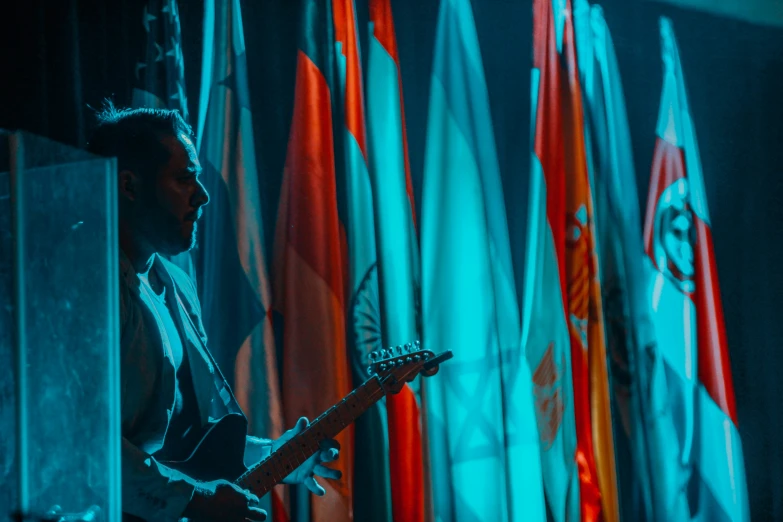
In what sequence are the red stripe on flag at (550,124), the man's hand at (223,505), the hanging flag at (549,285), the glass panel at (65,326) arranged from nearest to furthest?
the glass panel at (65,326), the man's hand at (223,505), the hanging flag at (549,285), the red stripe on flag at (550,124)

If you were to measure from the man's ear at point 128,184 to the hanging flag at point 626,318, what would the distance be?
1337mm

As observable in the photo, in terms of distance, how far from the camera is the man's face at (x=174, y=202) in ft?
7.34

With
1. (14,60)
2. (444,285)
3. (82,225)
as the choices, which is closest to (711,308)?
(444,285)

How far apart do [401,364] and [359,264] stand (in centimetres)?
31

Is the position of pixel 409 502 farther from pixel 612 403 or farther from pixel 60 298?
pixel 60 298

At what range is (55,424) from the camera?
4.75 ft

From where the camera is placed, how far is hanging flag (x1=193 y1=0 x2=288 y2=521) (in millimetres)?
2336

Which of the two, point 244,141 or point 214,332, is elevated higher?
point 244,141

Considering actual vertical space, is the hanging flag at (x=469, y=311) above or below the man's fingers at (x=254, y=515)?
above

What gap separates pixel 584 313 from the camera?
2535mm

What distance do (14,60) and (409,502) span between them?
158 cm

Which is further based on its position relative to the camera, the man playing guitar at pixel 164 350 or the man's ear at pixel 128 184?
the man's ear at pixel 128 184

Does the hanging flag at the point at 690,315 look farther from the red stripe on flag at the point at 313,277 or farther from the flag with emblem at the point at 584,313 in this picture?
the red stripe on flag at the point at 313,277

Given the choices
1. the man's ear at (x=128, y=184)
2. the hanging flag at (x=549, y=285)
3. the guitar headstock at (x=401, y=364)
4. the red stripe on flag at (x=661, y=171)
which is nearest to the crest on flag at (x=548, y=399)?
the hanging flag at (x=549, y=285)
